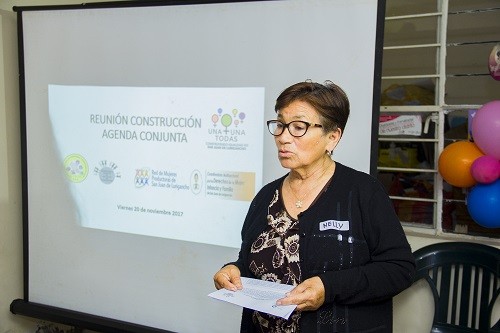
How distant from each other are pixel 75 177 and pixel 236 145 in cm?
104

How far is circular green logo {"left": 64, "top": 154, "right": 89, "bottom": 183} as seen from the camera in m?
2.75

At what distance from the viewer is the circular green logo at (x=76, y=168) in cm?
275

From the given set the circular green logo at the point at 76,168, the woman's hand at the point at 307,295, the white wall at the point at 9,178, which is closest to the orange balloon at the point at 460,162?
the woman's hand at the point at 307,295

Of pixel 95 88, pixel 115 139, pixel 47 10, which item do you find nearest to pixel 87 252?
pixel 115 139

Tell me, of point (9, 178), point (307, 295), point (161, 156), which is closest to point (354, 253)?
point (307, 295)

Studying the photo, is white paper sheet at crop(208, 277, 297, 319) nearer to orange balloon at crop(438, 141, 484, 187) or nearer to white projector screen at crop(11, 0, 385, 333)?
white projector screen at crop(11, 0, 385, 333)

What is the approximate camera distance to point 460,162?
213 cm

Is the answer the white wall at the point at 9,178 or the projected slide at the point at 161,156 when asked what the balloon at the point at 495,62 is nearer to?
the projected slide at the point at 161,156

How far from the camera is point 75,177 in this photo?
2.78 metres

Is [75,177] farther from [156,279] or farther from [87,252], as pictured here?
[156,279]

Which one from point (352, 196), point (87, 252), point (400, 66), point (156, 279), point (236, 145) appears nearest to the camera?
point (352, 196)

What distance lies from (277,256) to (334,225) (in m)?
0.18

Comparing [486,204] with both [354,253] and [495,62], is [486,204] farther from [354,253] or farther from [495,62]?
[354,253]

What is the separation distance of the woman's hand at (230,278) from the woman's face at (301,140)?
343mm
